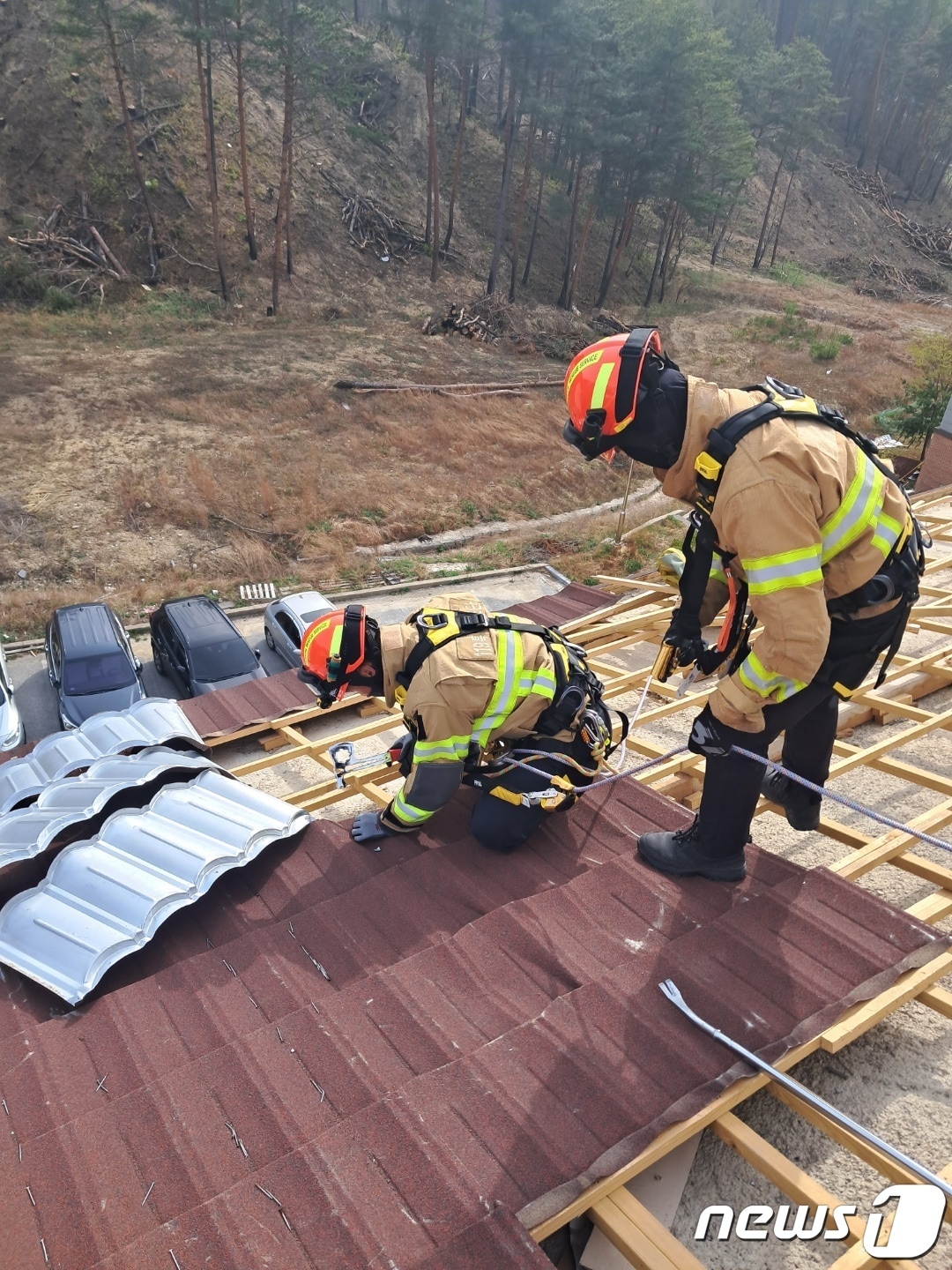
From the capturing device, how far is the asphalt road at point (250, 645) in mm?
11719

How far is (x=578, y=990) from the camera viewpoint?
331cm

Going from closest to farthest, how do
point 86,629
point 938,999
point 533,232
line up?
point 938,999
point 86,629
point 533,232

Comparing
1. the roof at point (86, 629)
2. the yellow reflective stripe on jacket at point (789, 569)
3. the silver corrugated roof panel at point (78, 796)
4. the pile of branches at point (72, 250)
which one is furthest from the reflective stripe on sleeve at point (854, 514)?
the pile of branches at point (72, 250)

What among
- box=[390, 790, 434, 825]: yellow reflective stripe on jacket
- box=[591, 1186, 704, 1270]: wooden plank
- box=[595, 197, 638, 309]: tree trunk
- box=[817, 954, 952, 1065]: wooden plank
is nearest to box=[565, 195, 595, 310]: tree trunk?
box=[595, 197, 638, 309]: tree trunk

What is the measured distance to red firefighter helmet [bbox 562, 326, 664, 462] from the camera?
3.34 m

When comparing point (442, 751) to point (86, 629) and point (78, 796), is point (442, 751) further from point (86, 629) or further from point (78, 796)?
point (86, 629)

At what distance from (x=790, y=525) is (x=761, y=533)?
0.11m

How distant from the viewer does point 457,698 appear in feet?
14.4

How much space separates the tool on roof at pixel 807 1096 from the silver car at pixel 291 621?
9.76 meters

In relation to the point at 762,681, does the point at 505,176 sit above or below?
above

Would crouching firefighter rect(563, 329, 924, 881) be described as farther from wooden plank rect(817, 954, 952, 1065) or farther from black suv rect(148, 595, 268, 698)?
black suv rect(148, 595, 268, 698)

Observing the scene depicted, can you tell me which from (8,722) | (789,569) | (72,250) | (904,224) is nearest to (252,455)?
(8,722)

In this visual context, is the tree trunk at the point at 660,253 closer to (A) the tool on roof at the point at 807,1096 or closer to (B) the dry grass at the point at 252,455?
(B) the dry grass at the point at 252,455

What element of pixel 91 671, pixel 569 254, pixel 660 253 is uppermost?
pixel 660 253
